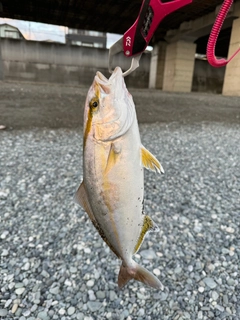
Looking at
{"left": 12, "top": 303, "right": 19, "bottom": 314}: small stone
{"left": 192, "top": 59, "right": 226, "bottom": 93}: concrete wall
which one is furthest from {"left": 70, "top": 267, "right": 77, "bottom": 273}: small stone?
{"left": 192, "top": 59, "right": 226, "bottom": 93}: concrete wall

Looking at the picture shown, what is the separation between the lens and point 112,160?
42.3 inches

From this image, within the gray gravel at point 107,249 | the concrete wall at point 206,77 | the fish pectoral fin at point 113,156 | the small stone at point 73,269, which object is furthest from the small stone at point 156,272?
the concrete wall at point 206,77

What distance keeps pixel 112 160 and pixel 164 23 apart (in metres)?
17.8

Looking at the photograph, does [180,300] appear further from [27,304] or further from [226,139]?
[226,139]

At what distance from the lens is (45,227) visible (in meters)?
3.37

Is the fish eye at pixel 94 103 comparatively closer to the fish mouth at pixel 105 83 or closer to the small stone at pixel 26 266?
the fish mouth at pixel 105 83

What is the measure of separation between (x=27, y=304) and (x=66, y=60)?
64.3 feet

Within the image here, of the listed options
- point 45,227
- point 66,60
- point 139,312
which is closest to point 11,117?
point 45,227

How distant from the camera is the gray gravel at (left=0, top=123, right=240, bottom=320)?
238 cm

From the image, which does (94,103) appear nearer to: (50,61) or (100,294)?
(100,294)

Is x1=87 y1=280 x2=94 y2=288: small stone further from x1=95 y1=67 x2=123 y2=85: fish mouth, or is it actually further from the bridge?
the bridge

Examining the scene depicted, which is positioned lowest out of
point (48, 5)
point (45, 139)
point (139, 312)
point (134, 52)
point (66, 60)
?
point (139, 312)

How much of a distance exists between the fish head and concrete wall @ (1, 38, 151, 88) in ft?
60.1

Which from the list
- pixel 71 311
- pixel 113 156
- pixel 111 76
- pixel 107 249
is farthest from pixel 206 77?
pixel 113 156
